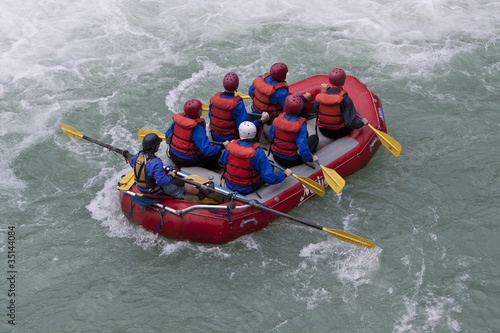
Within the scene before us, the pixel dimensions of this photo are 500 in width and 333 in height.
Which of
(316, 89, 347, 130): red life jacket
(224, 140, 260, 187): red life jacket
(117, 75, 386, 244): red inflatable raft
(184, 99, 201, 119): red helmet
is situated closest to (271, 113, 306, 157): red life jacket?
(117, 75, 386, 244): red inflatable raft

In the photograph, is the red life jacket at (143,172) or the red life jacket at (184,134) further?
the red life jacket at (184,134)

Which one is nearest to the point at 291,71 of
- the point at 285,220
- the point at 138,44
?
the point at 138,44

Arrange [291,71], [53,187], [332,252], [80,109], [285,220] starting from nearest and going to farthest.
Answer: [332,252] < [285,220] < [53,187] < [80,109] < [291,71]

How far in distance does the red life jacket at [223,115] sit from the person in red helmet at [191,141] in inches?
11.6

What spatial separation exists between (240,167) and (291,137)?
0.80 m

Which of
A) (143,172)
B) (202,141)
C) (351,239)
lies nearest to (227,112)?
(202,141)

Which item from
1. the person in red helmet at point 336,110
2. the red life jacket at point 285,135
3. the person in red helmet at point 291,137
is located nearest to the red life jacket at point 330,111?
the person in red helmet at point 336,110

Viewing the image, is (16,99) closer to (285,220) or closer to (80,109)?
(80,109)

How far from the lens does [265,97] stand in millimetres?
7121

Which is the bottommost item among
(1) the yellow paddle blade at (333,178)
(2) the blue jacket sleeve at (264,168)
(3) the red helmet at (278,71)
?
(1) the yellow paddle blade at (333,178)

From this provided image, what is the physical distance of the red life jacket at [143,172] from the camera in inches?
232

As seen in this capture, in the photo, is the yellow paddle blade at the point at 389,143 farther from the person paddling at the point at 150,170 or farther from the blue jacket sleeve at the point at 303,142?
the person paddling at the point at 150,170

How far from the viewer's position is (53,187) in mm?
→ 7371

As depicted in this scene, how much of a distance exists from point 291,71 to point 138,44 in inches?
128
